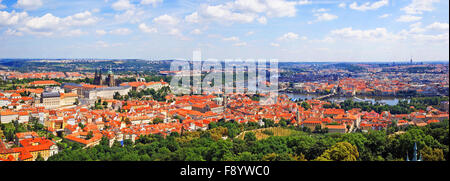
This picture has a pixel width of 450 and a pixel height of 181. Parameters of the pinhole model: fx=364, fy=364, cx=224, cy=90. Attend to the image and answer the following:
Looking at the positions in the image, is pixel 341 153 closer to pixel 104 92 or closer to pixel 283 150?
pixel 283 150

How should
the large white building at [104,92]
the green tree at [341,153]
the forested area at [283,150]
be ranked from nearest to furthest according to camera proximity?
the green tree at [341,153] → the forested area at [283,150] → the large white building at [104,92]

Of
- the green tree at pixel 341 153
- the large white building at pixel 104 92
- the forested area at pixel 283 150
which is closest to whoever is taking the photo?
the green tree at pixel 341 153

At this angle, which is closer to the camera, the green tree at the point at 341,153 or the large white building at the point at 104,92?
the green tree at the point at 341,153

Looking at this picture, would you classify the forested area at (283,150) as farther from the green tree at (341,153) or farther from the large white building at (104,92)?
the large white building at (104,92)

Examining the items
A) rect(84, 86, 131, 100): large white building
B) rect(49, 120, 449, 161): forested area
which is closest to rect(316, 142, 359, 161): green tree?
rect(49, 120, 449, 161): forested area

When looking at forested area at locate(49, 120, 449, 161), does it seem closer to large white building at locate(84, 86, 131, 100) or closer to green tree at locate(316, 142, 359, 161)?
green tree at locate(316, 142, 359, 161)

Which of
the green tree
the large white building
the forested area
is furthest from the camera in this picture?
the large white building

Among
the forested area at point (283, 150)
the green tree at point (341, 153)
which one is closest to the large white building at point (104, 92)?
the forested area at point (283, 150)

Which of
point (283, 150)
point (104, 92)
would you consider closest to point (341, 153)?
point (283, 150)

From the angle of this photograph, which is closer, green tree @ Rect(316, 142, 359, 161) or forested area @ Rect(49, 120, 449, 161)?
green tree @ Rect(316, 142, 359, 161)

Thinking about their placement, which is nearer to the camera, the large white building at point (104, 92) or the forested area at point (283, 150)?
the forested area at point (283, 150)
